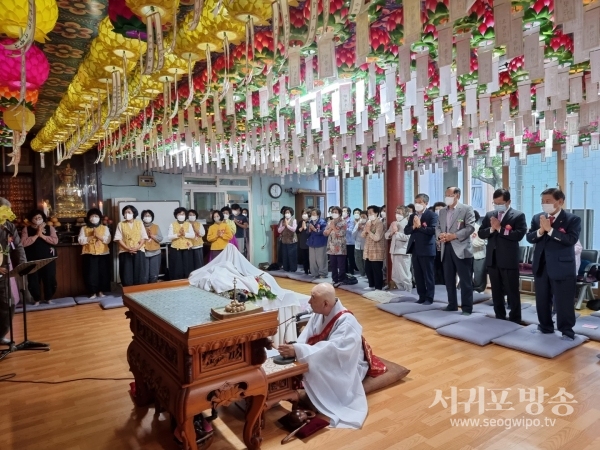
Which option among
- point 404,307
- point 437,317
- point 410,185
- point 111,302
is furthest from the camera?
point 410,185

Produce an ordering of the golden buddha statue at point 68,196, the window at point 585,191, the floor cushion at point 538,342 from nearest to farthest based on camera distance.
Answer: the floor cushion at point 538,342
the window at point 585,191
the golden buddha statue at point 68,196

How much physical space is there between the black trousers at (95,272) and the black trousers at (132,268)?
34 centimetres

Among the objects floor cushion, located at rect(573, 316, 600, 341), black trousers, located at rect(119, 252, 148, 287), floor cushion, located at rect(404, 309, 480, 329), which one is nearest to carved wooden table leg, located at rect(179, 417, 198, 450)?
floor cushion, located at rect(404, 309, 480, 329)

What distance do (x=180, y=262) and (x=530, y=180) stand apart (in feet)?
23.6

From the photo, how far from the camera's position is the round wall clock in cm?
1122

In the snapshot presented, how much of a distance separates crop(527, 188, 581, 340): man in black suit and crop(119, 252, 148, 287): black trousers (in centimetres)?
617

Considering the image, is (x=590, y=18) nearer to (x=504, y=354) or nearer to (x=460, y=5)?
(x=460, y=5)

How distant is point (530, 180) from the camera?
7.96 m

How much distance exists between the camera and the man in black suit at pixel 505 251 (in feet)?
14.9

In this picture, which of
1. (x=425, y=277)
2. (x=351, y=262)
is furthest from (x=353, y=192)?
(x=425, y=277)

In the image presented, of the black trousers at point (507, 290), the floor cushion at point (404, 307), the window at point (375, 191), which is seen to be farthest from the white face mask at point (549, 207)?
the window at point (375, 191)

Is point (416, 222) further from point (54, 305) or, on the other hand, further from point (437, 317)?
point (54, 305)

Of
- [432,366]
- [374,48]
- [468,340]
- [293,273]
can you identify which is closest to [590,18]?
[374,48]

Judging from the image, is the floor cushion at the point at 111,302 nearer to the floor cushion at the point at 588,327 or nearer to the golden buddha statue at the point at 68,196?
the golden buddha statue at the point at 68,196
